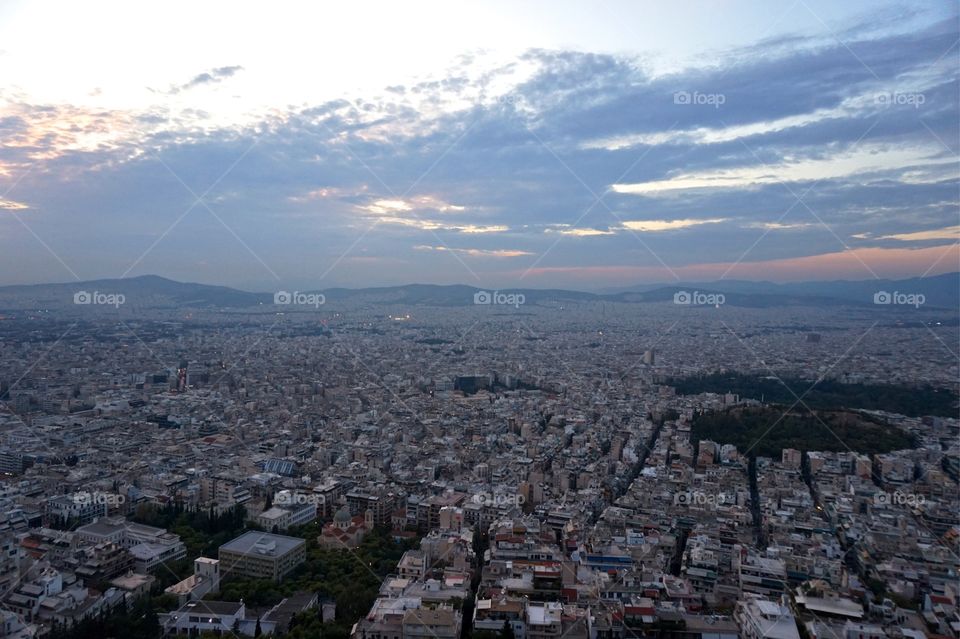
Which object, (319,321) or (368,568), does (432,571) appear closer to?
(368,568)

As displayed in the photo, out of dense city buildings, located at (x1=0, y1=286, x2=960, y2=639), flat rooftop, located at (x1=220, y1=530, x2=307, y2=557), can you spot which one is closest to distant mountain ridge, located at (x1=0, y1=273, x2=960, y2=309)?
dense city buildings, located at (x1=0, y1=286, x2=960, y2=639)

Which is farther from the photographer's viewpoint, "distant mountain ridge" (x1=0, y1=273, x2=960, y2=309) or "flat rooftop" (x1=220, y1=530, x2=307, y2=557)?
"distant mountain ridge" (x1=0, y1=273, x2=960, y2=309)

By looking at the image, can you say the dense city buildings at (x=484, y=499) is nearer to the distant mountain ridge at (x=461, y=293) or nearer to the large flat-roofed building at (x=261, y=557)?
the large flat-roofed building at (x=261, y=557)

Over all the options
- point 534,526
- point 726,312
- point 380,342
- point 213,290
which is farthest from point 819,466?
point 213,290

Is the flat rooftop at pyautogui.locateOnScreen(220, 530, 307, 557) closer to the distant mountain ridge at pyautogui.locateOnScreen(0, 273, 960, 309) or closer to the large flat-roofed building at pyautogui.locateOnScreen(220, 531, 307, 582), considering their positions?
the large flat-roofed building at pyautogui.locateOnScreen(220, 531, 307, 582)

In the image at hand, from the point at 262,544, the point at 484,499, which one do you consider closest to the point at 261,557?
the point at 262,544

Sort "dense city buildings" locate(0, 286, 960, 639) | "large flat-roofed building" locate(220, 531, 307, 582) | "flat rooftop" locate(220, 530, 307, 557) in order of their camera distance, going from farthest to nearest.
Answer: "flat rooftop" locate(220, 530, 307, 557), "large flat-roofed building" locate(220, 531, 307, 582), "dense city buildings" locate(0, 286, 960, 639)

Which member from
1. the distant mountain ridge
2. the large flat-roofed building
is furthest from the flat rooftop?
the distant mountain ridge

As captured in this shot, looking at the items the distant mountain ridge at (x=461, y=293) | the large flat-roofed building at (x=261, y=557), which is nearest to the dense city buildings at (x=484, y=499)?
the large flat-roofed building at (x=261, y=557)

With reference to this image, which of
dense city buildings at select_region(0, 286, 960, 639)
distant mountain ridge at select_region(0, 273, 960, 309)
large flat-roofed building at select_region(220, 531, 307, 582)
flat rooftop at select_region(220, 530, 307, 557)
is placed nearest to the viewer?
dense city buildings at select_region(0, 286, 960, 639)
